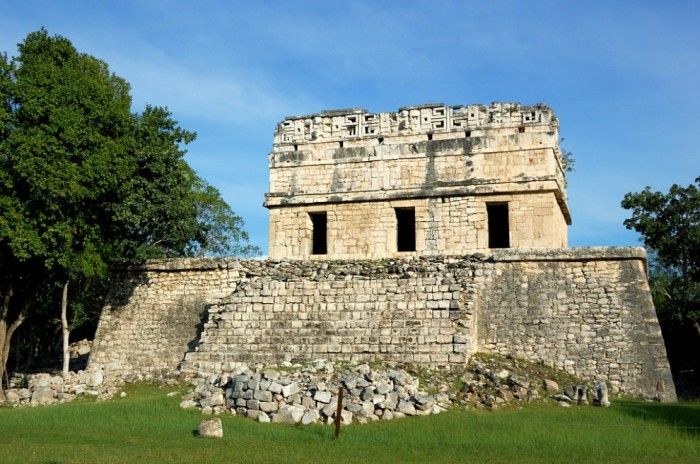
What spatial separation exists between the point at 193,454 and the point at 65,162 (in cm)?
897

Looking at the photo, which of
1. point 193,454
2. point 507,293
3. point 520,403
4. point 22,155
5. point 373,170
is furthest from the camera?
point 373,170

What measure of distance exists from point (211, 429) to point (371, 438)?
225 centimetres

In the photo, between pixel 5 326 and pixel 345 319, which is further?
pixel 5 326

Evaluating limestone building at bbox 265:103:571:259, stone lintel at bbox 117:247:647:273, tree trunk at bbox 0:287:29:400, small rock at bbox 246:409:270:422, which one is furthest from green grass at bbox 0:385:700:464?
limestone building at bbox 265:103:571:259

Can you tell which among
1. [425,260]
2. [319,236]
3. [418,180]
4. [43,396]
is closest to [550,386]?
[425,260]

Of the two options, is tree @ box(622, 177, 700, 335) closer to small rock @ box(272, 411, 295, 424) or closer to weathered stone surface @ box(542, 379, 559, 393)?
weathered stone surface @ box(542, 379, 559, 393)

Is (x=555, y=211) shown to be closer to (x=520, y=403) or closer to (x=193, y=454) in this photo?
(x=520, y=403)

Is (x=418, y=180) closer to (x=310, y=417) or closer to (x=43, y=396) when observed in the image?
(x=310, y=417)

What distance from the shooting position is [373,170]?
68.7 feet

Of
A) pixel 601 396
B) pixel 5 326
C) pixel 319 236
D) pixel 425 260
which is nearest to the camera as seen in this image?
pixel 601 396

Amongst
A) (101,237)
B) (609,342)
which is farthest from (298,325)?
(609,342)

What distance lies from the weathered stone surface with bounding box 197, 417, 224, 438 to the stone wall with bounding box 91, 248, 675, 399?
5.07 metres

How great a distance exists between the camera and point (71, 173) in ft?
55.7

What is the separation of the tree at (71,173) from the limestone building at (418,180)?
2966 millimetres
